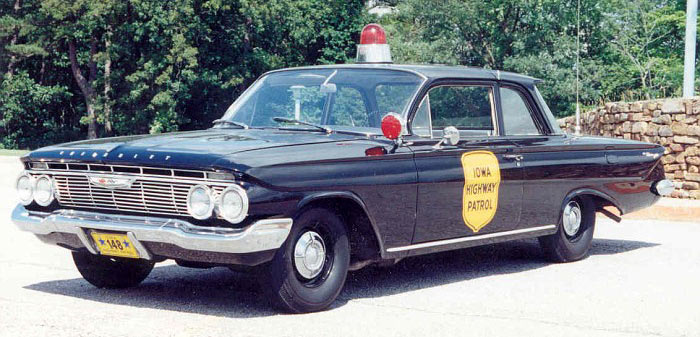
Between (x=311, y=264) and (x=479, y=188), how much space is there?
5.74 feet

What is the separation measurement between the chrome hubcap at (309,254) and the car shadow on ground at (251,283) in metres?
0.37

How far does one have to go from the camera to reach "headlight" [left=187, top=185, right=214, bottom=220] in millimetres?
6102

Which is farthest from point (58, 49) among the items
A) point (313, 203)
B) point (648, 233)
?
point (313, 203)

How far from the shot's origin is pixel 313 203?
646cm

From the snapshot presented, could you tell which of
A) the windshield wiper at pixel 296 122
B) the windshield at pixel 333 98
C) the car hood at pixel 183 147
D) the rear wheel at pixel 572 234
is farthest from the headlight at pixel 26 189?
the rear wheel at pixel 572 234

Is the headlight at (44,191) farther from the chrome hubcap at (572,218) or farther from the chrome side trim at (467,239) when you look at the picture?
the chrome hubcap at (572,218)

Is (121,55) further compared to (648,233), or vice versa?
(121,55)

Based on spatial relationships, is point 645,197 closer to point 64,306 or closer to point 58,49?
point 64,306

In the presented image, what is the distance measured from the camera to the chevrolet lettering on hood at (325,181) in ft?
20.2

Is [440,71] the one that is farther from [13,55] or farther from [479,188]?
[13,55]

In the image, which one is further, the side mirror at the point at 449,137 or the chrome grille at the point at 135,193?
the side mirror at the point at 449,137

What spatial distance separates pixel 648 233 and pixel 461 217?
4.70 meters

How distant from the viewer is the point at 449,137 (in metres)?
7.33

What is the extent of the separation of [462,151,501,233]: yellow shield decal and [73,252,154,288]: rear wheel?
2.29 meters
